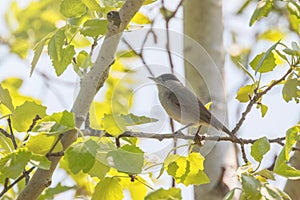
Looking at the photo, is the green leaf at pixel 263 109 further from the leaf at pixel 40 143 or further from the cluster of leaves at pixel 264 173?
the leaf at pixel 40 143

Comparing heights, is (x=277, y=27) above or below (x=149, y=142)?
above

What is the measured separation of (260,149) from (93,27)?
480 mm

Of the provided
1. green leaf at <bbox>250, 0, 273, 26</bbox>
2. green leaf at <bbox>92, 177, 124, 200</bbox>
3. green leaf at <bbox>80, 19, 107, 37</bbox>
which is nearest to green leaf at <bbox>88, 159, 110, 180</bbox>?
green leaf at <bbox>92, 177, 124, 200</bbox>

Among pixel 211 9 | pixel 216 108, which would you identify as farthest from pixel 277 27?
pixel 216 108

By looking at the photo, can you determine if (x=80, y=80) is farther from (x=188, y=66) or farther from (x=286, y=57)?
(x=188, y=66)

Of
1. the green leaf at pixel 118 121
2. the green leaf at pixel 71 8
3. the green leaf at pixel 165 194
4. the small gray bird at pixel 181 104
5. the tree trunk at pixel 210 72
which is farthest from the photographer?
the tree trunk at pixel 210 72

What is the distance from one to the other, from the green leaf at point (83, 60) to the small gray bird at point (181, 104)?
0.32 metres

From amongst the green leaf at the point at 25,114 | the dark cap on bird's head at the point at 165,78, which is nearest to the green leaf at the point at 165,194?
the green leaf at the point at 25,114

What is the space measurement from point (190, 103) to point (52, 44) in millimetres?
577

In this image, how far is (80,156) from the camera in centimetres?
123

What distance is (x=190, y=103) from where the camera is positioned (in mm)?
1848

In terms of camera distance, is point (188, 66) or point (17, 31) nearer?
point (188, 66)

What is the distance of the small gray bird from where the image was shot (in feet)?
5.86

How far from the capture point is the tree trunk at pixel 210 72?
1995 mm
